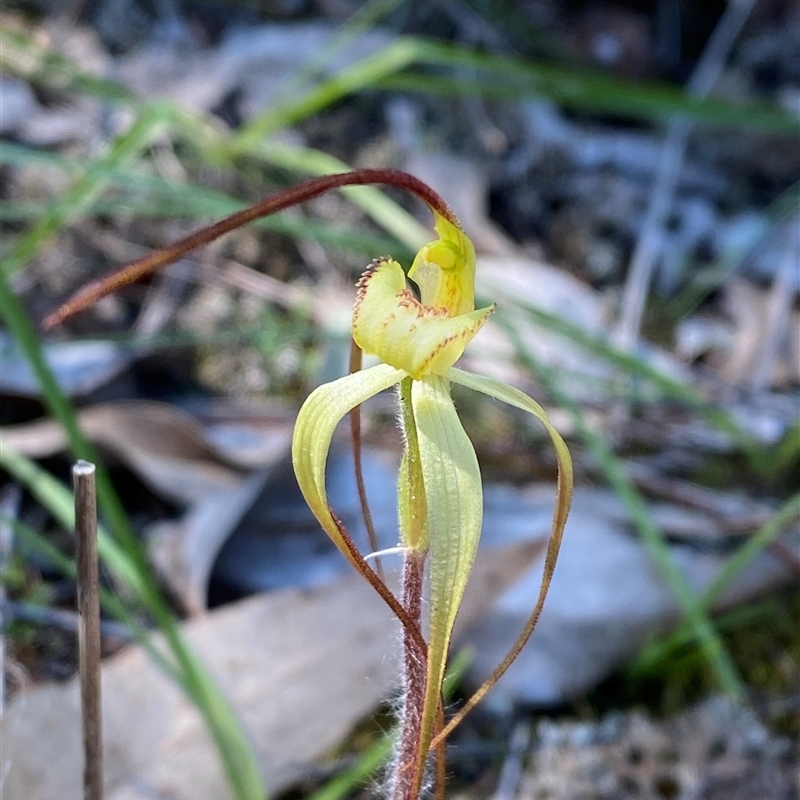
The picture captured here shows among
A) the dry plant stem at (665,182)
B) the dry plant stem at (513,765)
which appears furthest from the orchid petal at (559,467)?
the dry plant stem at (665,182)

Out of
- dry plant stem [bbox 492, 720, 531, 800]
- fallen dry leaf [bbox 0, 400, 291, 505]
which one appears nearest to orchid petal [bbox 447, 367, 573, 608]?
dry plant stem [bbox 492, 720, 531, 800]

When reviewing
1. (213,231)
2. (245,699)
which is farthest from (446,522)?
(245,699)

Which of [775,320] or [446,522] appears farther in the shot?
[775,320]

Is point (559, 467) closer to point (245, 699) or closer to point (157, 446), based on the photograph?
point (245, 699)

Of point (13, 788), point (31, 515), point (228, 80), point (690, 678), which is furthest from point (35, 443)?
point (228, 80)

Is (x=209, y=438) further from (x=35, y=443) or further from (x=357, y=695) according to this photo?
(x=357, y=695)

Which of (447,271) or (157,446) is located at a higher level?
(157,446)

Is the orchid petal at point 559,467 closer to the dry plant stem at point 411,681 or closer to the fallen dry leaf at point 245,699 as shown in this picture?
the dry plant stem at point 411,681
